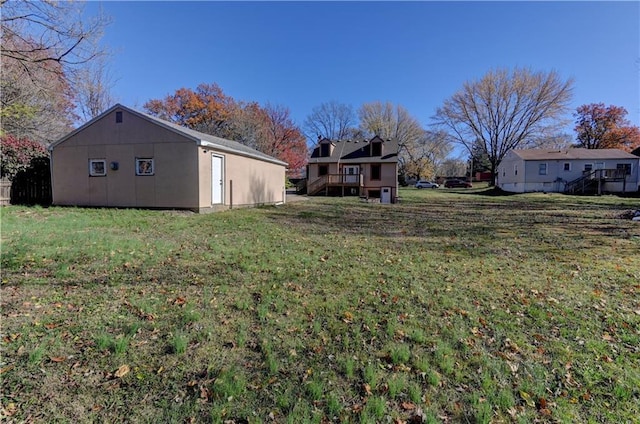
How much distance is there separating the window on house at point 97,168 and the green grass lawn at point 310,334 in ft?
21.0

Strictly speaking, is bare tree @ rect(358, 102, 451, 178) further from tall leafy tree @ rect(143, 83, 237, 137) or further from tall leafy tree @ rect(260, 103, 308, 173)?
tall leafy tree @ rect(143, 83, 237, 137)

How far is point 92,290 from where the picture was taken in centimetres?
388

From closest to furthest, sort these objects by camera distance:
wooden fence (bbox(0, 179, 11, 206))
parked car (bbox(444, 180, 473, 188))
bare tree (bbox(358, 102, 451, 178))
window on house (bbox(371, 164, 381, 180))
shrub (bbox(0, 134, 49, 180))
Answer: wooden fence (bbox(0, 179, 11, 206))
shrub (bbox(0, 134, 49, 180))
window on house (bbox(371, 164, 381, 180))
bare tree (bbox(358, 102, 451, 178))
parked car (bbox(444, 180, 473, 188))

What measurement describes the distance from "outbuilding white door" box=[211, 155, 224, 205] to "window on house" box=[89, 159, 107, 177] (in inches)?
161

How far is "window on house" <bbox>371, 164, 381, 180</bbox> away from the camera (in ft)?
85.5

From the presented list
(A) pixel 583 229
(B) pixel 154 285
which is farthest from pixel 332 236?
(A) pixel 583 229

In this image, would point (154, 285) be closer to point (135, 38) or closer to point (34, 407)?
point (34, 407)

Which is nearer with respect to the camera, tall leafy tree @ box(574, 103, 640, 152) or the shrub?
the shrub

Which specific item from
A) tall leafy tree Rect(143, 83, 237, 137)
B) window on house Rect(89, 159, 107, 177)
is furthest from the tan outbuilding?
tall leafy tree Rect(143, 83, 237, 137)

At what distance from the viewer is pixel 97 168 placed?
11.8m

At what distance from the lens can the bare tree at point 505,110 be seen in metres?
33.0

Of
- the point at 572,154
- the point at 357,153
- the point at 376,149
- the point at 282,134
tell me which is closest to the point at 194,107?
the point at 282,134

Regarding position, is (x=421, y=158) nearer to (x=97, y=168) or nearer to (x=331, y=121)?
(x=331, y=121)

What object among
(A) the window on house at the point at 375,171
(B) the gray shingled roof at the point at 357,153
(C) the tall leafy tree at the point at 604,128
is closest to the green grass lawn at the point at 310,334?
(A) the window on house at the point at 375,171
